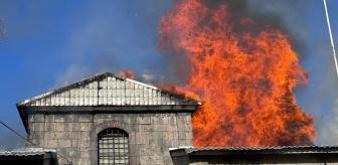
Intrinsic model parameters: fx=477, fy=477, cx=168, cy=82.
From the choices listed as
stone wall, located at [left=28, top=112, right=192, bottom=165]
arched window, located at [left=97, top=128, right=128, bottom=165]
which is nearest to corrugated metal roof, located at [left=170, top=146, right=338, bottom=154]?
stone wall, located at [left=28, top=112, right=192, bottom=165]

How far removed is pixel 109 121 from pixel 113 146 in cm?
117

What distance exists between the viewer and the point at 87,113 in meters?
22.0

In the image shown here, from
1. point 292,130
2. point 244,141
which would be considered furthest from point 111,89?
point 292,130

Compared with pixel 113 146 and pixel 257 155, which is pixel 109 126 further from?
pixel 257 155

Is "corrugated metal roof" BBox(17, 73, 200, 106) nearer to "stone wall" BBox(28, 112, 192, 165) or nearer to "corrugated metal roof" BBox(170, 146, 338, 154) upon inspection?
"stone wall" BBox(28, 112, 192, 165)

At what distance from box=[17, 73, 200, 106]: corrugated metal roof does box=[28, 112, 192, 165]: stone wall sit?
0.58m

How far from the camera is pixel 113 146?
2164 centimetres

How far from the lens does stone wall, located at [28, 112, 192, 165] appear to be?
70.1 feet

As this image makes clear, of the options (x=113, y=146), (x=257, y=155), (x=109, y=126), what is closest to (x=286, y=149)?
(x=257, y=155)

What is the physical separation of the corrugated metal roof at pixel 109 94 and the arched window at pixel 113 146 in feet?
4.45

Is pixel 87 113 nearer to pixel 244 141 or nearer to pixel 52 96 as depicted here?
pixel 52 96

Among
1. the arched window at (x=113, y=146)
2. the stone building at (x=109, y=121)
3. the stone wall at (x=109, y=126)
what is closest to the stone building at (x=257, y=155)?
the stone wall at (x=109, y=126)

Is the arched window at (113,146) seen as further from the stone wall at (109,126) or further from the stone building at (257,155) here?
the stone building at (257,155)

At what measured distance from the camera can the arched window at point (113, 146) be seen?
21453 millimetres
